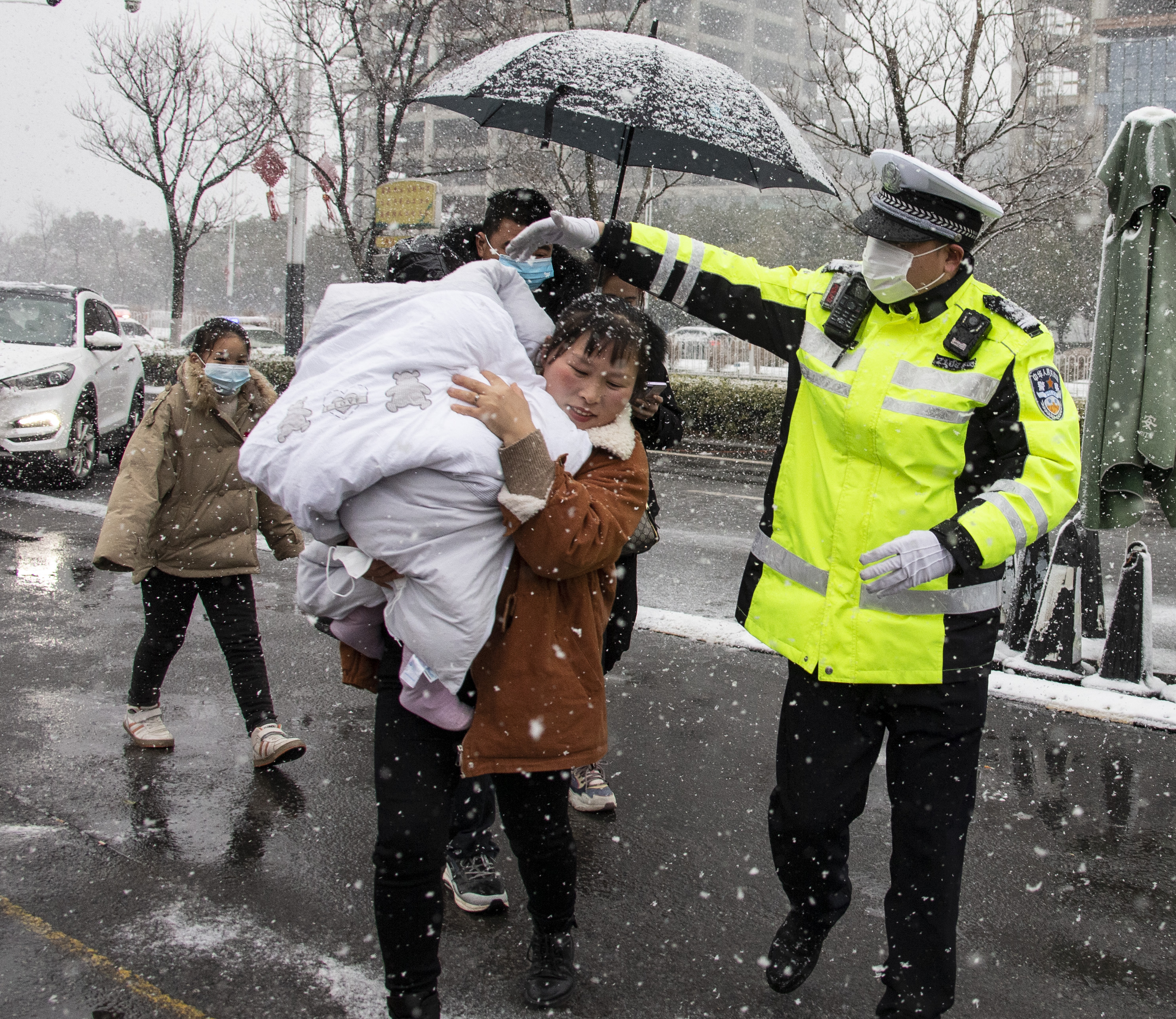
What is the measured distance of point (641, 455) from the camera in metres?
2.42

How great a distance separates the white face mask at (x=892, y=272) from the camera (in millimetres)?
2412

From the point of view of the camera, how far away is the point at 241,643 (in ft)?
12.8

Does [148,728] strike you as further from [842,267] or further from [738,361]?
[738,361]

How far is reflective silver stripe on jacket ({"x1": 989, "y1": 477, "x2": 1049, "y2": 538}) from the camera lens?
225 cm

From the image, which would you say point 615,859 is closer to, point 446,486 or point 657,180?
point 446,486

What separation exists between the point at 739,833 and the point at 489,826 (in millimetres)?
865

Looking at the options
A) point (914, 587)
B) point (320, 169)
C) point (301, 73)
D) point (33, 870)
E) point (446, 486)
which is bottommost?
point (33, 870)

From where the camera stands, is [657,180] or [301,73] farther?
[657,180]

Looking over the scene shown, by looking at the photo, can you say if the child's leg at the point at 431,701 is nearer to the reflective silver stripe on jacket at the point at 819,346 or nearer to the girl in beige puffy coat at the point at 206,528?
the reflective silver stripe on jacket at the point at 819,346

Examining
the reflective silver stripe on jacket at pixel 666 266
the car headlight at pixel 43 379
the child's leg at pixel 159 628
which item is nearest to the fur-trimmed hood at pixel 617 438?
the reflective silver stripe on jacket at pixel 666 266

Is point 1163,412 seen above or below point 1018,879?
above

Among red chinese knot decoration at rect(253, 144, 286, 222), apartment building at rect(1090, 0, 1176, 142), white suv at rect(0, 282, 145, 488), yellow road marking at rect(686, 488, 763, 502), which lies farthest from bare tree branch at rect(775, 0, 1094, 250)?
apartment building at rect(1090, 0, 1176, 142)

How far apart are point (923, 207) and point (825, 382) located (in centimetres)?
45

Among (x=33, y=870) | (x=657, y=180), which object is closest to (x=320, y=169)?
(x=657, y=180)
